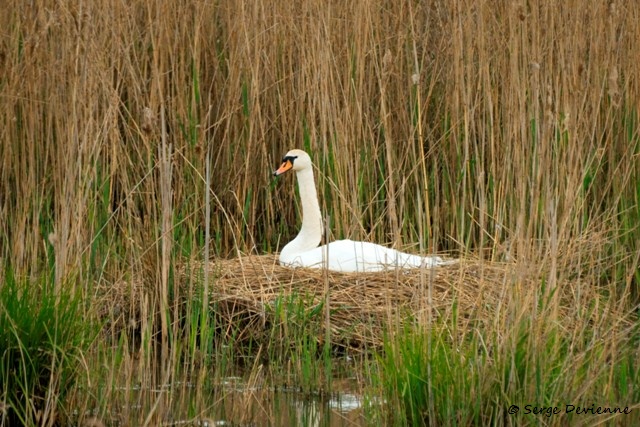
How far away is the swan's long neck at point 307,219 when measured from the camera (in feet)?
18.4

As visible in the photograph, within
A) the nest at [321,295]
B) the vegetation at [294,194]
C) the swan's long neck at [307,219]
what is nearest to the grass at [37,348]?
the vegetation at [294,194]

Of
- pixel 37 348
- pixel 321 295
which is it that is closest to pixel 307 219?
pixel 321 295

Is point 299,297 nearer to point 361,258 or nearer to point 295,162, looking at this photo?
point 361,258

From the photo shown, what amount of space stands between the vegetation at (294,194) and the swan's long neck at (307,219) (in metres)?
0.13

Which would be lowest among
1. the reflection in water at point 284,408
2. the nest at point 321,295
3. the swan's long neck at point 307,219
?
the reflection in water at point 284,408

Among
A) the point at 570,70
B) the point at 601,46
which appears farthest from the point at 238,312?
the point at 601,46

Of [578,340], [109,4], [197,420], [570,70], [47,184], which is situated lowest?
[197,420]

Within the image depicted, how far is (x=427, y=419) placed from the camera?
11.2 feet

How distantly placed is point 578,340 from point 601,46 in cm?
247

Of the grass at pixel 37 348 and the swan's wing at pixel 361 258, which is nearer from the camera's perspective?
the grass at pixel 37 348

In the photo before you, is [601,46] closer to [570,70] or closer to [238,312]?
[570,70]

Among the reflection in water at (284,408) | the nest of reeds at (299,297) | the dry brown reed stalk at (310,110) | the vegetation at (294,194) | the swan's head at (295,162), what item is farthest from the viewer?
the swan's head at (295,162)

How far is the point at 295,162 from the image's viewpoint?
559cm

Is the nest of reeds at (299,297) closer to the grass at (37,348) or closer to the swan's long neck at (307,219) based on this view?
the swan's long neck at (307,219)
